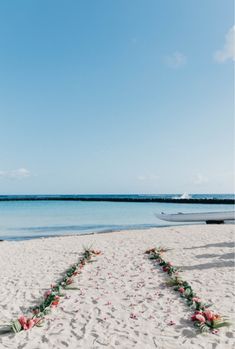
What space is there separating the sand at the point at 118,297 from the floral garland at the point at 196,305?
0.16m

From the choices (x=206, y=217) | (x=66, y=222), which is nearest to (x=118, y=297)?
(x=206, y=217)

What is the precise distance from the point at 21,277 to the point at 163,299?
4.47 m

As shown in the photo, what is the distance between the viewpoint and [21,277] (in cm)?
920

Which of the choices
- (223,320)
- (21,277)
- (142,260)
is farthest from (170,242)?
(223,320)

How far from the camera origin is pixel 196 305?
6.43 m

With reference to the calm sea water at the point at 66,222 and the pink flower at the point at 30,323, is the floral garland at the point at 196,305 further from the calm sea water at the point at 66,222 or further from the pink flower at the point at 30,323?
the calm sea water at the point at 66,222

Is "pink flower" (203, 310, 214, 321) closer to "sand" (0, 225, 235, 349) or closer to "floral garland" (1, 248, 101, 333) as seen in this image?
"sand" (0, 225, 235, 349)

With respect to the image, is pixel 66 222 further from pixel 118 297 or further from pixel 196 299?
pixel 196 299

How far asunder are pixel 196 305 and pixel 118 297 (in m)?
1.81

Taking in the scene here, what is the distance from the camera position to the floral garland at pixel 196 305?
18.1 ft

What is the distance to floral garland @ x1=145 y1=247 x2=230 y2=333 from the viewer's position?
5504 millimetres

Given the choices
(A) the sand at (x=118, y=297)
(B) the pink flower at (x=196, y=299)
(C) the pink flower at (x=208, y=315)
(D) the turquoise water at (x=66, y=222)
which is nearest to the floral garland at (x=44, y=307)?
(A) the sand at (x=118, y=297)

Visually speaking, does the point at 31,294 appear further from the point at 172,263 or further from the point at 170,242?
the point at 170,242

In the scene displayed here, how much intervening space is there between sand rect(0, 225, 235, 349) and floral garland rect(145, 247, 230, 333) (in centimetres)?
16
